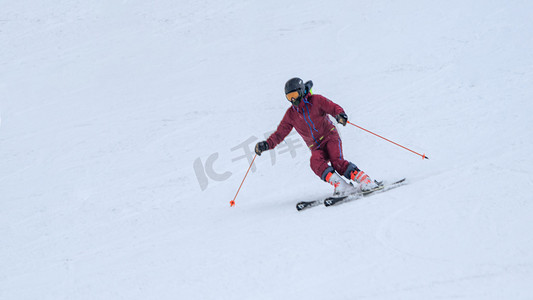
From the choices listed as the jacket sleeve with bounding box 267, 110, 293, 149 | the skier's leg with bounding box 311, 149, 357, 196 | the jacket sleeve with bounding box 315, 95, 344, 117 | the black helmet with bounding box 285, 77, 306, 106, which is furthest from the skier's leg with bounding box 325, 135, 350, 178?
the black helmet with bounding box 285, 77, 306, 106

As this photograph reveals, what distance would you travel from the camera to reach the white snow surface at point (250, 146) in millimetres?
3693

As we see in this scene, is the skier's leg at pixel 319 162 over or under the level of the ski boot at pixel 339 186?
over

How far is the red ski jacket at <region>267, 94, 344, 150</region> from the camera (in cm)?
493

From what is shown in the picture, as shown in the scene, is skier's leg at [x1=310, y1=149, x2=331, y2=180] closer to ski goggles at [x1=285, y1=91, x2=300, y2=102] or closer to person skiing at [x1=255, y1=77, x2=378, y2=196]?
person skiing at [x1=255, y1=77, x2=378, y2=196]

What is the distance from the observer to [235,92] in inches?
355

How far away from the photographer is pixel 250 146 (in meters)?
7.28

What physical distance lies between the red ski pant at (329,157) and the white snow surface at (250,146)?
55 cm

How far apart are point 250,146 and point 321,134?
2356 mm

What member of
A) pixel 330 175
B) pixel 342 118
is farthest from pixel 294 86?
pixel 330 175

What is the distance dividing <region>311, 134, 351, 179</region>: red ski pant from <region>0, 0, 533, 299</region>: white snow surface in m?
0.55

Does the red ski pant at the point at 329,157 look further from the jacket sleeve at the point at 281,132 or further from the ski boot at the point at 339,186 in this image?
the jacket sleeve at the point at 281,132

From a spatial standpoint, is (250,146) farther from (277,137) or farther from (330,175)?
(330,175)

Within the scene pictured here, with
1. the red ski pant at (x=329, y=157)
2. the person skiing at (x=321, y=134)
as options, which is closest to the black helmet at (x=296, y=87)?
the person skiing at (x=321, y=134)

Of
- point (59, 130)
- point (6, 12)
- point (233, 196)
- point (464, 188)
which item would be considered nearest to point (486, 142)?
point (464, 188)
